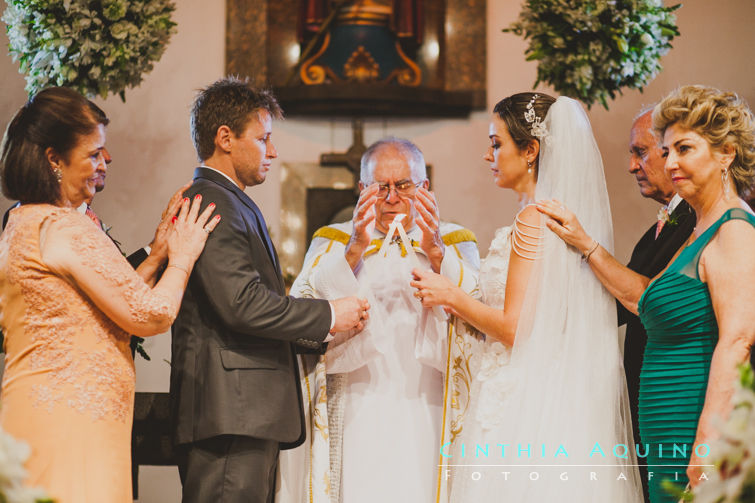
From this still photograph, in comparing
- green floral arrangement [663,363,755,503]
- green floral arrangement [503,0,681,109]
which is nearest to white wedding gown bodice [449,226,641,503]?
green floral arrangement [663,363,755,503]

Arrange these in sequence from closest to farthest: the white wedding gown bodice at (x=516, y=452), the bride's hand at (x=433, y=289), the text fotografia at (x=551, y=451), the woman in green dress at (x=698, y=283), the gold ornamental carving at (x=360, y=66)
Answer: the woman in green dress at (x=698, y=283)
the text fotografia at (x=551, y=451)
the white wedding gown bodice at (x=516, y=452)
the bride's hand at (x=433, y=289)
the gold ornamental carving at (x=360, y=66)

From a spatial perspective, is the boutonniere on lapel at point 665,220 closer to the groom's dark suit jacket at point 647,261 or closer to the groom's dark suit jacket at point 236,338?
the groom's dark suit jacket at point 647,261

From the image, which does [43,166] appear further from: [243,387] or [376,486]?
[376,486]

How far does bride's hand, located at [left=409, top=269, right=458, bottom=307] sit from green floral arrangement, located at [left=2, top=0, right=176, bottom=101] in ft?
6.03

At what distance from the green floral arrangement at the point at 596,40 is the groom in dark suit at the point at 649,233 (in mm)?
787

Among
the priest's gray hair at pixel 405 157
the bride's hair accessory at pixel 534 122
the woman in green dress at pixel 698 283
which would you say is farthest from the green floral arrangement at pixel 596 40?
the woman in green dress at pixel 698 283

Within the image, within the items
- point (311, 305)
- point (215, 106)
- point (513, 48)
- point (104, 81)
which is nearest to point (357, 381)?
point (311, 305)

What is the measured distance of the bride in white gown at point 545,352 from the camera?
280 cm

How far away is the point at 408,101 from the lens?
6.03 m

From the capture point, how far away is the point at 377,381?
358 cm

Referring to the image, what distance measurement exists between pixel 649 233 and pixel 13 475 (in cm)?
298

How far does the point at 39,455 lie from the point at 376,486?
154 centimetres

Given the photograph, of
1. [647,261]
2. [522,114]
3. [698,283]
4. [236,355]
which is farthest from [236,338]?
[647,261]

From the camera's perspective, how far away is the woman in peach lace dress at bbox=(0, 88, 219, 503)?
94.3 inches
